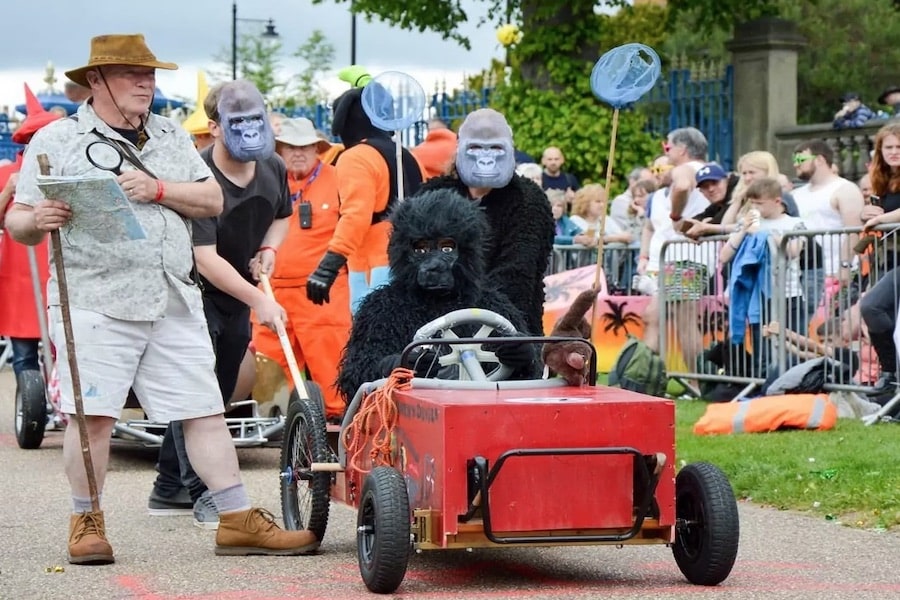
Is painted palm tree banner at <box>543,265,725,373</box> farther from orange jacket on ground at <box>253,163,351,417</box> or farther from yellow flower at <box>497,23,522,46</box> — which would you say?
yellow flower at <box>497,23,522,46</box>

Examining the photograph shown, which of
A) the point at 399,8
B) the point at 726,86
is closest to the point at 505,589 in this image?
the point at 726,86

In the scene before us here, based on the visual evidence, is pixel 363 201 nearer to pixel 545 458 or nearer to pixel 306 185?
pixel 306 185

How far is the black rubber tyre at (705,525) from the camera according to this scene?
228 inches

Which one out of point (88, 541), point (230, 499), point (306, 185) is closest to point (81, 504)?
point (88, 541)

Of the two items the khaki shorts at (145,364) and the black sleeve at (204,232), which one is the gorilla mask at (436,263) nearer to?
the khaki shorts at (145,364)

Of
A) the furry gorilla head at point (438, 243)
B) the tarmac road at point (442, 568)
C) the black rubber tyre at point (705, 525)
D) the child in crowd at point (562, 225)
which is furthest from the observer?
→ the child in crowd at point (562, 225)

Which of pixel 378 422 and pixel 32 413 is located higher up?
pixel 378 422

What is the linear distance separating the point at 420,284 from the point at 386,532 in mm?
1353

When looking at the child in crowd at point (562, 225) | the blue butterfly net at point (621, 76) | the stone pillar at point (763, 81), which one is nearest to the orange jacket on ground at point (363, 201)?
the blue butterfly net at point (621, 76)

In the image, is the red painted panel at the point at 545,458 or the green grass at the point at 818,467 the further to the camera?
the green grass at the point at 818,467

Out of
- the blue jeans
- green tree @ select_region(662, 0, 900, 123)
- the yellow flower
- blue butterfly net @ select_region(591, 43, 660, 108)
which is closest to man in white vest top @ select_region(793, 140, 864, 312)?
blue butterfly net @ select_region(591, 43, 660, 108)

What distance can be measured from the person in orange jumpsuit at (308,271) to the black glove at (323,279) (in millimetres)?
1246

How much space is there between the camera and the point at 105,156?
21.4ft

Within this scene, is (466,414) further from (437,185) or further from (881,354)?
(881,354)
